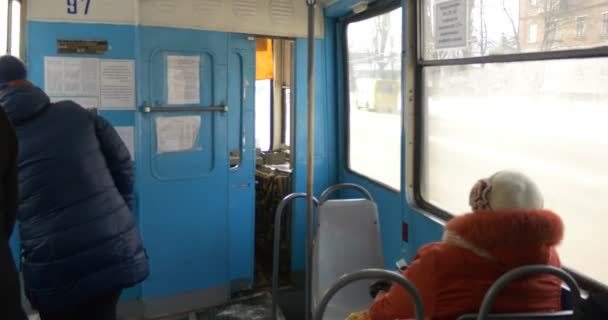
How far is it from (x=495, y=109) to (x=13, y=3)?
8.85 ft

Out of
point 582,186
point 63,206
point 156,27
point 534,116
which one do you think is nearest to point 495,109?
point 534,116

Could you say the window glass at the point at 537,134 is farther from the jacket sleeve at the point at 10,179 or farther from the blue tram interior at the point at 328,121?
the jacket sleeve at the point at 10,179

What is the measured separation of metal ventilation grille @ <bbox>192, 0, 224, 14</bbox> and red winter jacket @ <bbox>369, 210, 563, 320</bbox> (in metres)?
2.41

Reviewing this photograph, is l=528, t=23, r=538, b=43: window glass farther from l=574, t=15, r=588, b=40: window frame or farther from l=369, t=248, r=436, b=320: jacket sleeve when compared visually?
l=369, t=248, r=436, b=320: jacket sleeve

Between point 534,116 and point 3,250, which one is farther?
point 534,116

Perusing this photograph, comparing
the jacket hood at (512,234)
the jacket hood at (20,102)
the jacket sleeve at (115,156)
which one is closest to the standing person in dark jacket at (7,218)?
the jacket hood at (20,102)

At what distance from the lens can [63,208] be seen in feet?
6.72

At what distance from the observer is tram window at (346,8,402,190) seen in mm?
3326

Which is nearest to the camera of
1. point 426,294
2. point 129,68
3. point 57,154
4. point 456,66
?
point 426,294

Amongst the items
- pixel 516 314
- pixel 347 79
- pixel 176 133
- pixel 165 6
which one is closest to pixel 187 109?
pixel 176 133

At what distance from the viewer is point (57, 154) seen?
204 centimetres

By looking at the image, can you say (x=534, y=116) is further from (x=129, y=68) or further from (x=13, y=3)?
(x=13, y=3)

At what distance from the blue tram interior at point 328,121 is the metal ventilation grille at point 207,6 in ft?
0.04

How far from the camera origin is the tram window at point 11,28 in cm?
302
